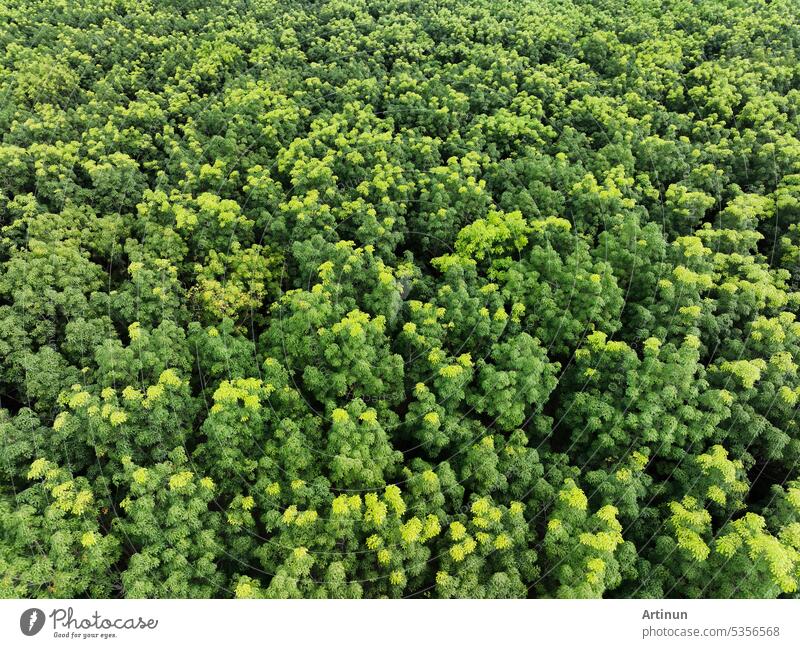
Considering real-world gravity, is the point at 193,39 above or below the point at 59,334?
above

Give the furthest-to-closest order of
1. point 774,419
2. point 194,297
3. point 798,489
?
point 194,297
point 774,419
point 798,489

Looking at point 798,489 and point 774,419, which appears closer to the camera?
point 798,489

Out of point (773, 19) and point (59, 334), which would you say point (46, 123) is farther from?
point (773, 19)

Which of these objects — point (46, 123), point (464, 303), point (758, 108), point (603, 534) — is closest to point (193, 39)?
point (46, 123)

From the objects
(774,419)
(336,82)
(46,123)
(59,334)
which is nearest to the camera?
(774,419)

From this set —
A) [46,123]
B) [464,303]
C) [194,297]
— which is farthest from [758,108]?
[46,123]
